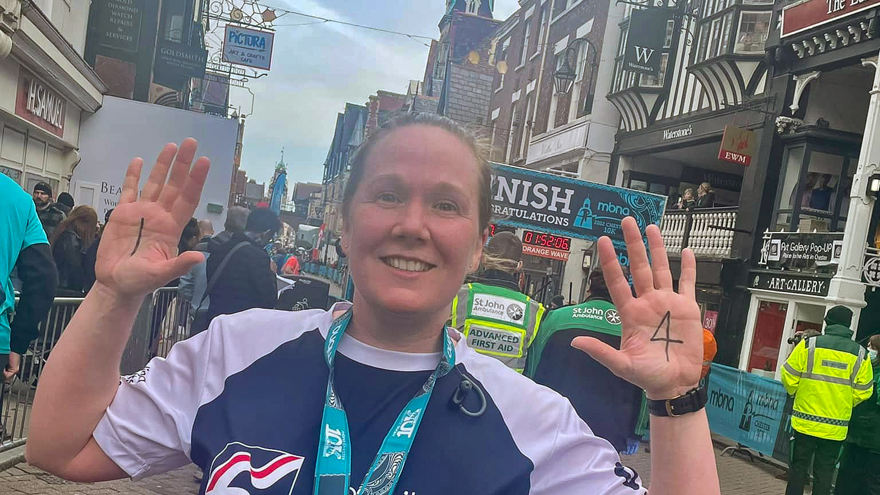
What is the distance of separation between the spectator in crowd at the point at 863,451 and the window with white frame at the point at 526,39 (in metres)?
23.7

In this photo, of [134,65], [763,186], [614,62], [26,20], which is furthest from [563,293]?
[26,20]

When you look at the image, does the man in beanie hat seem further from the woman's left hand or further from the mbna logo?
the woman's left hand

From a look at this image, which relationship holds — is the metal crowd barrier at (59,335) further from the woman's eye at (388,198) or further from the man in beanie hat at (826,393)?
the man in beanie hat at (826,393)

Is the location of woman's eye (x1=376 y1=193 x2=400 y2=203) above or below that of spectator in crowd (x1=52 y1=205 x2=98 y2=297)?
above

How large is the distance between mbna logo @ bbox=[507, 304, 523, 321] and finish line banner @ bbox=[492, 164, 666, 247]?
4.63 metres

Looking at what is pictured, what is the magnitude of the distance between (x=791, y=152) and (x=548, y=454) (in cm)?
1417

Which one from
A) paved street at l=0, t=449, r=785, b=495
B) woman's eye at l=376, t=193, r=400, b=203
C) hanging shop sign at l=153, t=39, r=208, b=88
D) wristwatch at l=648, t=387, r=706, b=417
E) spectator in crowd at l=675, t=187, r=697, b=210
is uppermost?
hanging shop sign at l=153, t=39, r=208, b=88

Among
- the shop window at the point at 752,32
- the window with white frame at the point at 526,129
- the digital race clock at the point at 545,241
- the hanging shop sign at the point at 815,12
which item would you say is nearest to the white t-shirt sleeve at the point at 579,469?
the hanging shop sign at the point at 815,12

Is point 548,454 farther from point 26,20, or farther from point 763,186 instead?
point 763,186

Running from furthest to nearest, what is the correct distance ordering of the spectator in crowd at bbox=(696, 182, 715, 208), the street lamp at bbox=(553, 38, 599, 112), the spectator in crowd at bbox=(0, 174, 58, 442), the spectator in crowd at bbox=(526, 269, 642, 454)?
1. the street lamp at bbox=(553, 38, 599, 112)
2. the spectator in crowd at bbox=(696, 182, 715, 208)
3. the spectator in crowd at bbox=(526, 269, 642, 454)
4. the spectator in crowd at bbox=(0, 174, 58, 442)

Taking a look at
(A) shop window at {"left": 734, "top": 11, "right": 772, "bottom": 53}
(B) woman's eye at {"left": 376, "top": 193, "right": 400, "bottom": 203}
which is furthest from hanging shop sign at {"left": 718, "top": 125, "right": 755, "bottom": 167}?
(B) woman's eye at {"left": 376, "top": 193, "right": 400, "bottom": 203}

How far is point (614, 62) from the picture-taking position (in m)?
20.9

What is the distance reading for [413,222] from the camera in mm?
1569

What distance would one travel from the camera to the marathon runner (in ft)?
4.73
